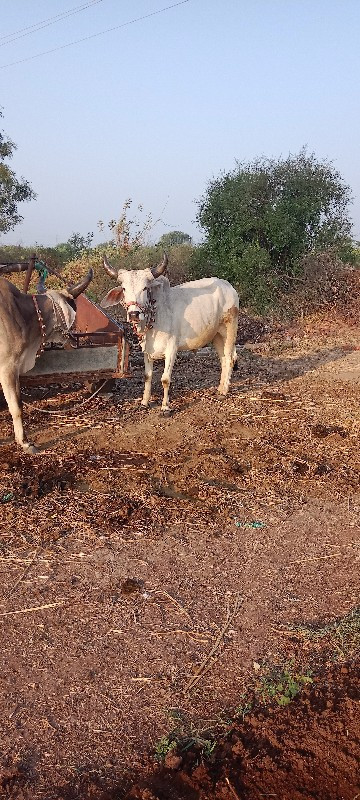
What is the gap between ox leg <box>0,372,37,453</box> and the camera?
20.4 feet

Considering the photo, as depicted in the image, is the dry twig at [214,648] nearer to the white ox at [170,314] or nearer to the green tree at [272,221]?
the white ox at [170,314]

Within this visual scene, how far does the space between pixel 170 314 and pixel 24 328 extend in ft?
6.73

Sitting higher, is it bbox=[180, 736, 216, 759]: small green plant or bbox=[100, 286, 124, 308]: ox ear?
bbox=[100, 286, 124, 308]: ox ear

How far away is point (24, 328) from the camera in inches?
247

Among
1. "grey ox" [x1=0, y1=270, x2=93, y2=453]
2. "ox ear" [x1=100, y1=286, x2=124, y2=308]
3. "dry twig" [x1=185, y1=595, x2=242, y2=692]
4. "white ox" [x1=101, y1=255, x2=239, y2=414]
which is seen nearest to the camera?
"dry twig" [x1=185, y1=595, x2=242, y2=692]

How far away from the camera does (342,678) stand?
3.45 m

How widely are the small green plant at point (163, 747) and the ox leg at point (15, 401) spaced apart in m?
3.85

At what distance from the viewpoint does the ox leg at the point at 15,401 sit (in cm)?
623

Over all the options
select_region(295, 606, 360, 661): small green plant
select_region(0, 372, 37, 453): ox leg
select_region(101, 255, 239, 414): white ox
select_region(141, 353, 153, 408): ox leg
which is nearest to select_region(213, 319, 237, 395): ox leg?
select_region(101, 255, 239, 414): white ox

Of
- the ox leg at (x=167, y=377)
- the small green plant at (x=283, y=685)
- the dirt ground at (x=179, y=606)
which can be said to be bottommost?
the dirt ground at (x=179, y=606)

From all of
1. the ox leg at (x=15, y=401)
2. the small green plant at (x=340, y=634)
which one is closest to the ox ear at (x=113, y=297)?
the ox leg at (x=15, y=401)

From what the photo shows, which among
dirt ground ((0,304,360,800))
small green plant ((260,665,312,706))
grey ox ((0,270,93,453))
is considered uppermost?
grey ox ((0,270,93,453))

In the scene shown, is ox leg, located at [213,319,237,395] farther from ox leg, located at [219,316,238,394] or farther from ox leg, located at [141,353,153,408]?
ox leg, located at [141,353,153,408]

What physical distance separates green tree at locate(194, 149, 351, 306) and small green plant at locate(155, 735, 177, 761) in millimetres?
13293
